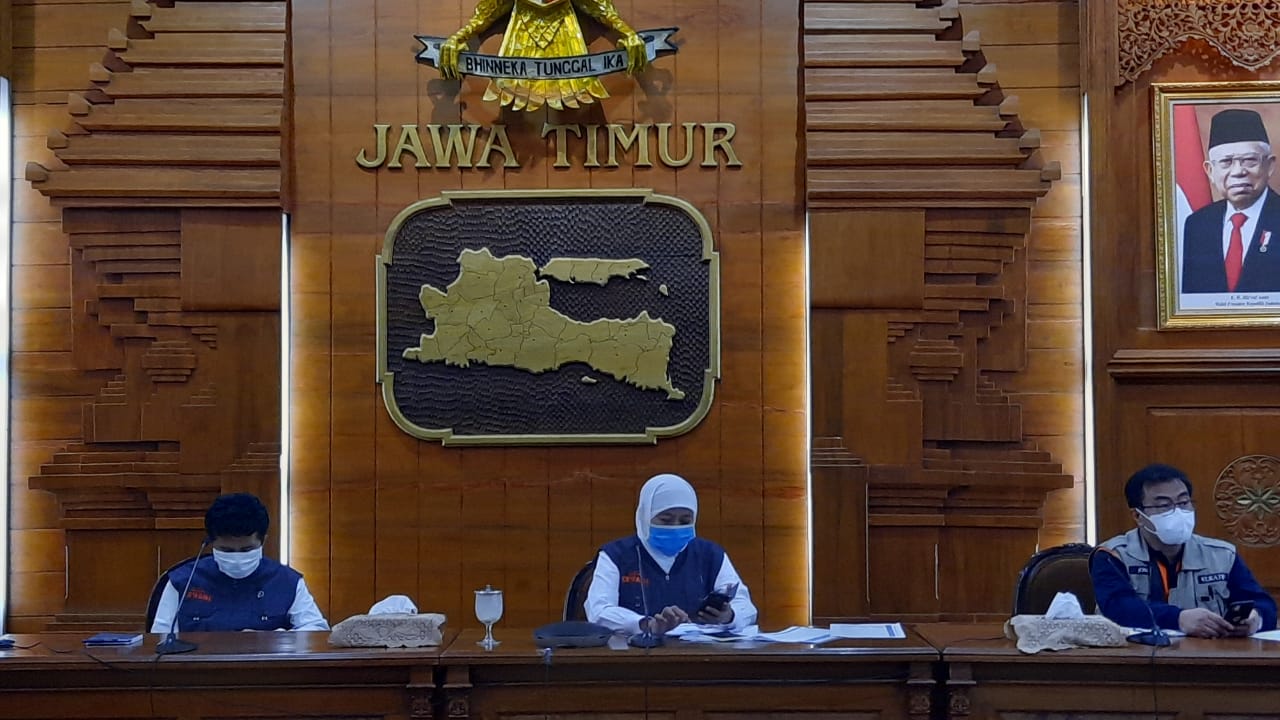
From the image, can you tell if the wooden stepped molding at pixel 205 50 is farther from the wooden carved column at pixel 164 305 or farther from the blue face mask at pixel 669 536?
the blue face mask at pixel 669 536

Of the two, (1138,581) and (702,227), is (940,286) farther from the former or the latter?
(1138,581)

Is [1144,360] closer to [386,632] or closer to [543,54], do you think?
[543,54]

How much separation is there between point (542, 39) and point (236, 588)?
2607 mm

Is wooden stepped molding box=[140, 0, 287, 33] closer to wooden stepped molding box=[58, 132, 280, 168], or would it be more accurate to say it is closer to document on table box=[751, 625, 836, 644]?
wooden stepped molding box=[58, 132, 280, 168]

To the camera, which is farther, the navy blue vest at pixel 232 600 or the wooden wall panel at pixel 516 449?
the wooden wall panel at pixel 516 449

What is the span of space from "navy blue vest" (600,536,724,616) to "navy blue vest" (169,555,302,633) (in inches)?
41.6

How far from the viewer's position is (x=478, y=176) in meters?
5.38

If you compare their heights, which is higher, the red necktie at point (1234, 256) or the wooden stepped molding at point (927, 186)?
the wooden stepped molding at point (927, 186)

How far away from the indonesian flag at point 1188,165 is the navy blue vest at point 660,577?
8.56 feet

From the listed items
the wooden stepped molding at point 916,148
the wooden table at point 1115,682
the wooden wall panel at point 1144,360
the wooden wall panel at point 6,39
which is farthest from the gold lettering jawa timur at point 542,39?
the wooden table at point 1115,682

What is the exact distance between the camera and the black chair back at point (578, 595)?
408 cm

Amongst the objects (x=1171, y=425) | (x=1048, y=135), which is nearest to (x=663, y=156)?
(x=1048, y=135)

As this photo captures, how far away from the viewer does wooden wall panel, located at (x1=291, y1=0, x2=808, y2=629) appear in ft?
17.4

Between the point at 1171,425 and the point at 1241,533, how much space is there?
530 mm
